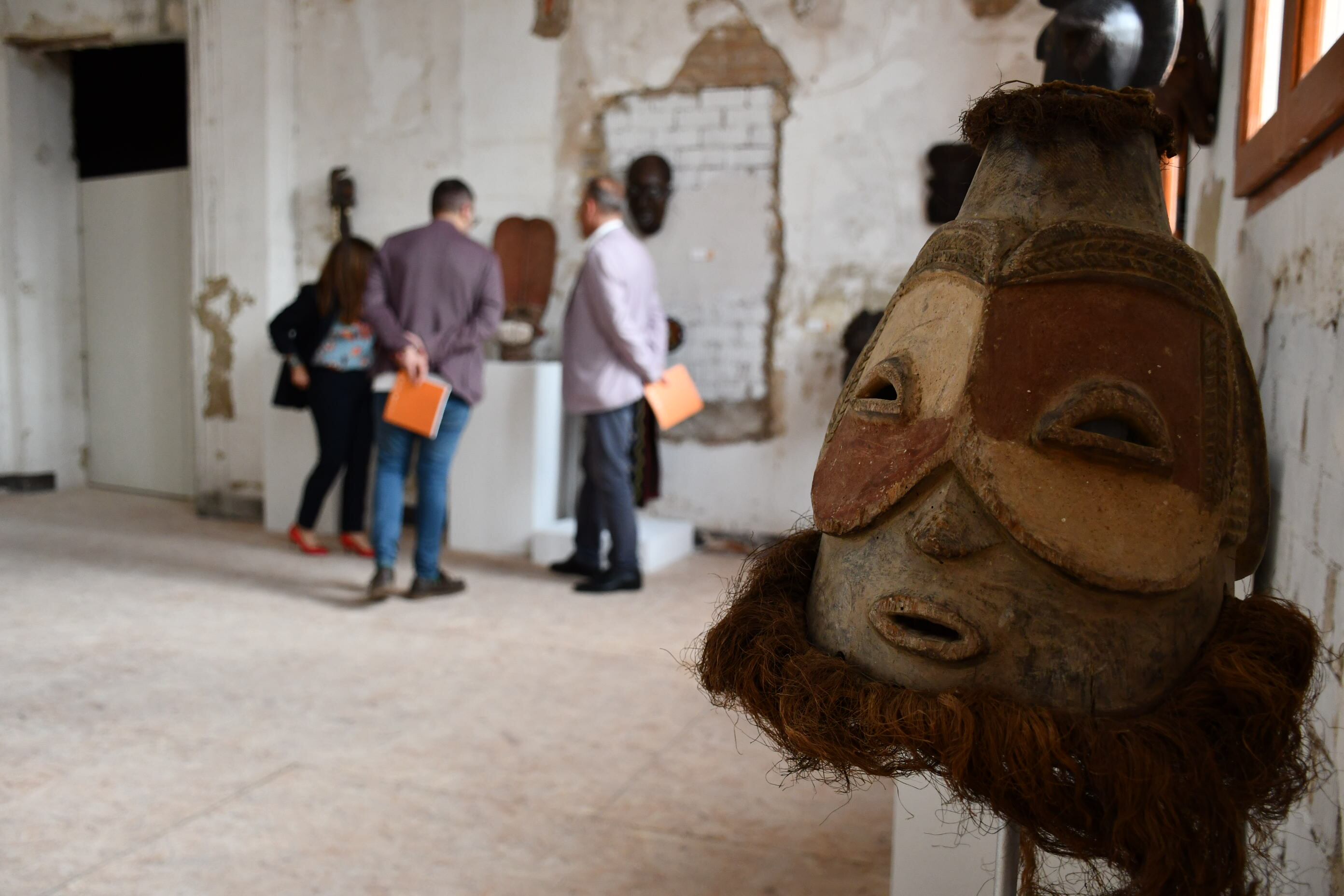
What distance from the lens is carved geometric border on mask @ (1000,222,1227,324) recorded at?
1.00 metres

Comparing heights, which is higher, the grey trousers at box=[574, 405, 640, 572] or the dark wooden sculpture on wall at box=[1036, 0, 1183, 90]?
the dark wooden sculpture on wall at box=[1036, 0, 1183, 90]

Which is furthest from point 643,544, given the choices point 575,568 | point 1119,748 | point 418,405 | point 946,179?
point 1119,748

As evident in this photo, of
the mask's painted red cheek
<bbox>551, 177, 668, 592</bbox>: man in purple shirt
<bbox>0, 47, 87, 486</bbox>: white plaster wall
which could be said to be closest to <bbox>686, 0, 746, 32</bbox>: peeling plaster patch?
<bbox>551, 177, 668, 592</bbox>: man in purple shirt

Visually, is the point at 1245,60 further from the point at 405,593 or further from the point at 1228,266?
the point at 405,593

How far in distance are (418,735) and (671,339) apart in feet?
9.11

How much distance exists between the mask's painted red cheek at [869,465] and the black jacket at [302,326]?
414 cm

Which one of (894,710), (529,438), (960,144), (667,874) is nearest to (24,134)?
(529,438)

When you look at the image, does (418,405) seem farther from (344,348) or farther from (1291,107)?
(1291,107)

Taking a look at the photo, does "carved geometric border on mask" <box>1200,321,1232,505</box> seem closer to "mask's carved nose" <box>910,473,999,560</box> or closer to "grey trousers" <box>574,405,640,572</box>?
"mask's carved nose" <box>910,473,999,560</box>

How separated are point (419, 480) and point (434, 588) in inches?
16.6

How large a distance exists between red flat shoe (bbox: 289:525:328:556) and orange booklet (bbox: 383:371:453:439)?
1.35 m

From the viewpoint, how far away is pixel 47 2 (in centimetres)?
621

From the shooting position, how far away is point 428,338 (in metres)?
3.95

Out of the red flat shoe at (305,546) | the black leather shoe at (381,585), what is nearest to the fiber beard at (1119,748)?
the black leather shoe at (381,585)
